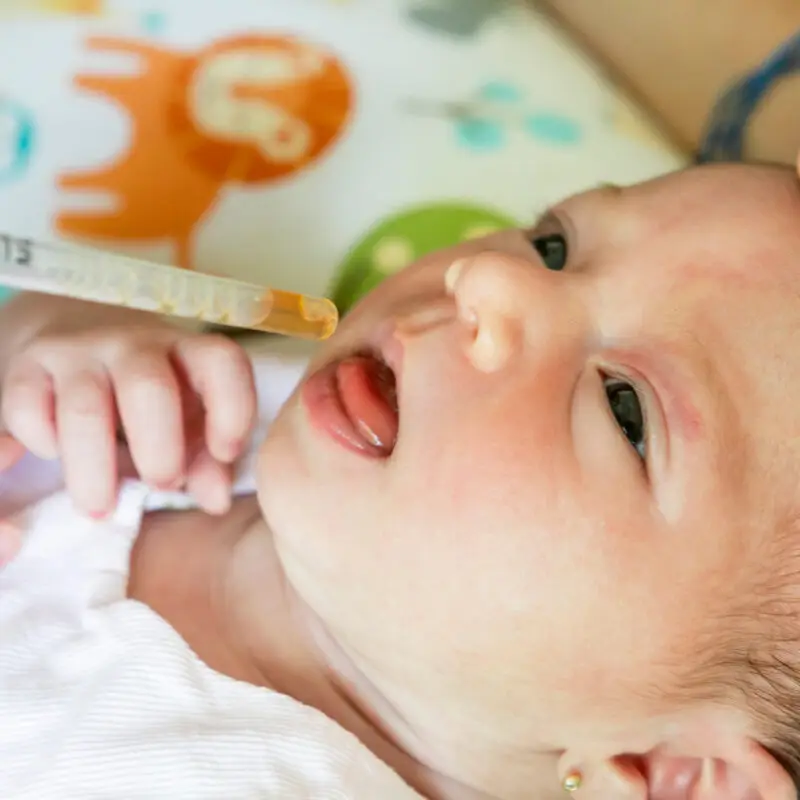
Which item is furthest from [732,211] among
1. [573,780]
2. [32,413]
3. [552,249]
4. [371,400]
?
[32,413]

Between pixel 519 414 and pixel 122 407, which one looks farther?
pixel 122 407

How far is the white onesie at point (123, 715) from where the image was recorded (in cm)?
69

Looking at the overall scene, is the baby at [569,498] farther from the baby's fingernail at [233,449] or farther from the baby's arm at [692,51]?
the baby's arm at [692,51]

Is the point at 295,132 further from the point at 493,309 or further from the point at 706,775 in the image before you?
the point at 706,775

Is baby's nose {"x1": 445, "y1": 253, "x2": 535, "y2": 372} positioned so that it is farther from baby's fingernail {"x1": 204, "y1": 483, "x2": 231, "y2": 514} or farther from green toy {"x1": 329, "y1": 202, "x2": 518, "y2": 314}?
green toy {"x1": 329, "y1": 202, "x2": 518, "y2": 314}

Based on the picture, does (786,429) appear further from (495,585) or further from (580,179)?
(580,179)

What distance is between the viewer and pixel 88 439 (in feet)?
2.56

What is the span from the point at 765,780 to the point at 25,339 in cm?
67

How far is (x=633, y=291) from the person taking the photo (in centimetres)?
66

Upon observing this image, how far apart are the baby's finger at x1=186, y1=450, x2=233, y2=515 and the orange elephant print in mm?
261

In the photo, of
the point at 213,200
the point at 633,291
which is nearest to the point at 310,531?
the point at 633,291

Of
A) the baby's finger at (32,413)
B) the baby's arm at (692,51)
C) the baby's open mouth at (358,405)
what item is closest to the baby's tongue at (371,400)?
the baby's open mouth at (358,405)

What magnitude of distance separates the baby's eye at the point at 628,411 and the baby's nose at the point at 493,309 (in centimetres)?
6

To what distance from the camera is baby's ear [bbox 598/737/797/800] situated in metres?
0.63
